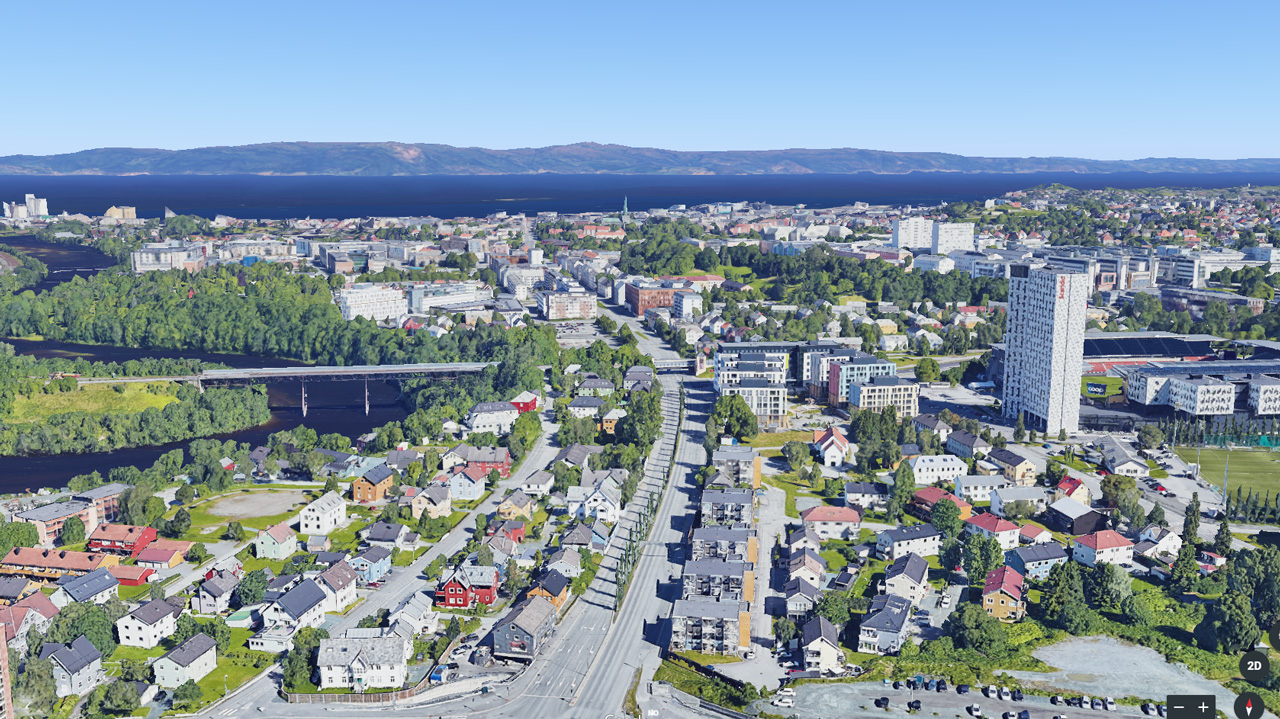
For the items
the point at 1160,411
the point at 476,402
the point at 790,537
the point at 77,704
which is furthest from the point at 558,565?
the point at 1160,411

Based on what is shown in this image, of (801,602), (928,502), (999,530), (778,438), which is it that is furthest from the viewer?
(778,438)

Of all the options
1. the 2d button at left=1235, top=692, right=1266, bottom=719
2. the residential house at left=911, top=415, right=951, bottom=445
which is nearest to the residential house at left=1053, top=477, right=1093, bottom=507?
the residential house at left=911, top=415, right=951, bottom=445

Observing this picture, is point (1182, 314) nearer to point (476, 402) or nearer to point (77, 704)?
point (476, 402)

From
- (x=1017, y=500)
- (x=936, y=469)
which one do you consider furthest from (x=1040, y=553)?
(x=936, y=469)

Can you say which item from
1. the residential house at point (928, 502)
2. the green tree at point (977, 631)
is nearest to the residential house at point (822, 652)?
the green tree at point (977, 631)

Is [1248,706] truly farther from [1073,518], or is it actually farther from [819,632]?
[1073,518]

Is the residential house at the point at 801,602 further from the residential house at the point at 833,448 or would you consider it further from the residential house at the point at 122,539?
the residential house at the point at 122,539
